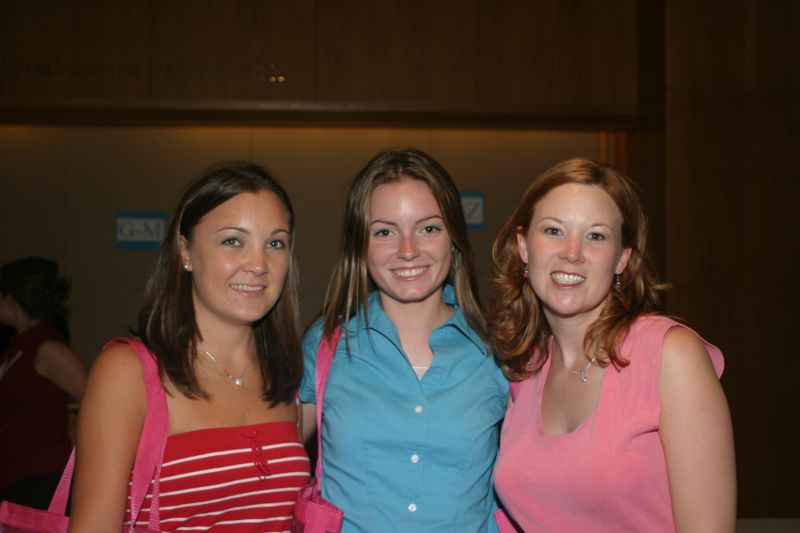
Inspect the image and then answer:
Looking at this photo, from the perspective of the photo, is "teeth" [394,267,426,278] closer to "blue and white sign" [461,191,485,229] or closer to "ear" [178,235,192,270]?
"ear" [178,235,192,270]

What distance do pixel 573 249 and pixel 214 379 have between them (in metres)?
1.11

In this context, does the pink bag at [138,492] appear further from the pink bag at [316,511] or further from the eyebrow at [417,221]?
the eyebrow at [417,221]

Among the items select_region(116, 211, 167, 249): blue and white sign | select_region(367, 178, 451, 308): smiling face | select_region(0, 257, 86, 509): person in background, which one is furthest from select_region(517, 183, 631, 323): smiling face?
select_region(116, 211, 167, 249): blue and white sign

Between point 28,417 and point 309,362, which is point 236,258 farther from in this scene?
point 28,417

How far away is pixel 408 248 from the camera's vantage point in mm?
2340

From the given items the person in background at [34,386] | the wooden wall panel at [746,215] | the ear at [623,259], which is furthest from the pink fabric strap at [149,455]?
the wooden wall panel at [746,215]

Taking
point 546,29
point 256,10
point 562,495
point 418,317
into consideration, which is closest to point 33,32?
point 256,10

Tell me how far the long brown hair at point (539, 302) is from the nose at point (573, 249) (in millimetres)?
162

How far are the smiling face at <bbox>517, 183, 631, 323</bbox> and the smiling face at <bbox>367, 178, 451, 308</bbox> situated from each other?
0.33 meters

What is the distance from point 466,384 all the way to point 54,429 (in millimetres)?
2515

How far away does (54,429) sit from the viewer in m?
3.89

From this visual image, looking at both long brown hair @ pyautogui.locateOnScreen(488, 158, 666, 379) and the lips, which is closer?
long brown hair @ pyautogui.locateOnScreen(488, 158, 666, 379)

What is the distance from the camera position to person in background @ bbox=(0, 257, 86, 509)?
376 centimetres

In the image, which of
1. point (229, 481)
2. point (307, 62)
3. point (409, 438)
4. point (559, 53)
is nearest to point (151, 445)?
point (229, 481)
